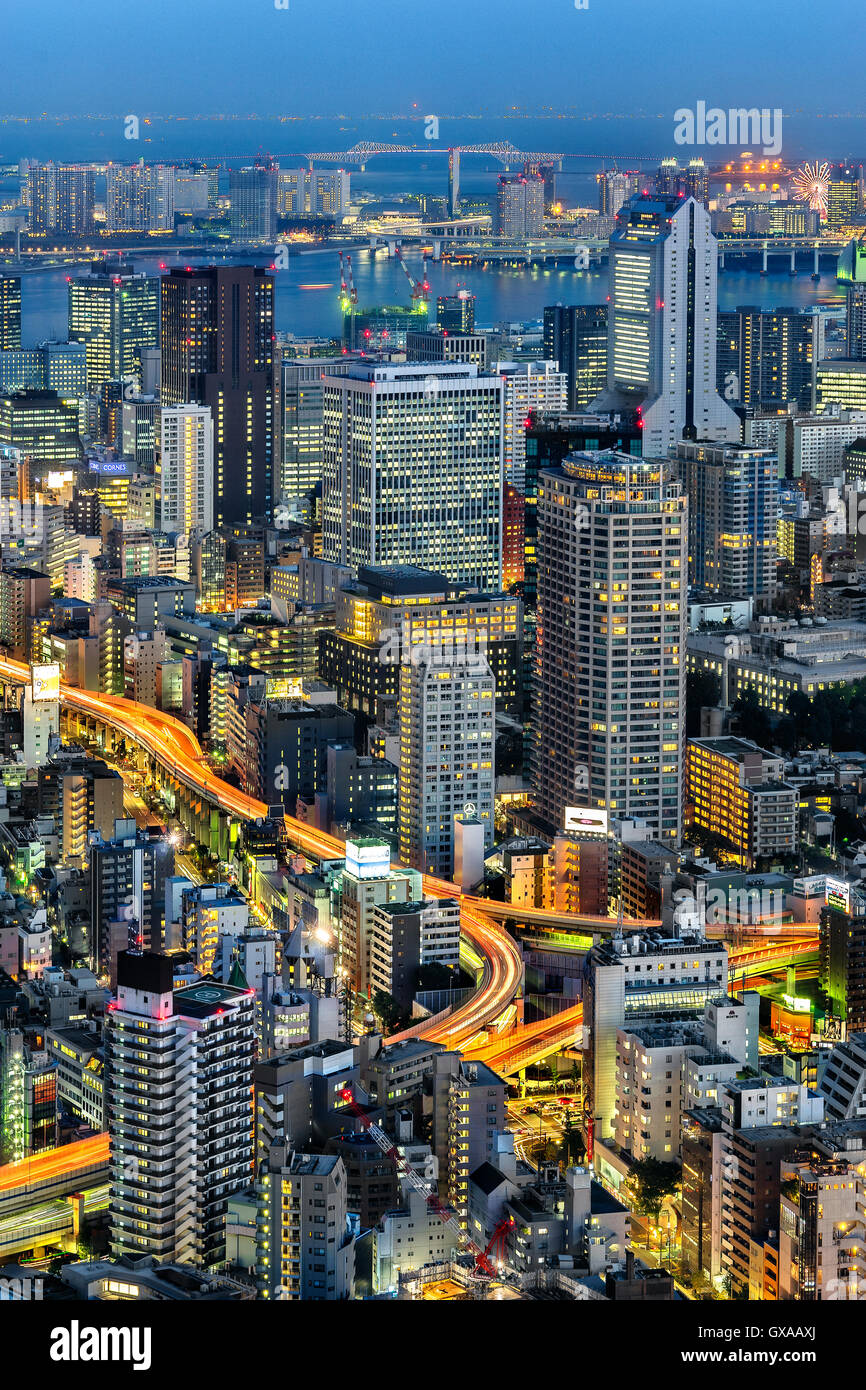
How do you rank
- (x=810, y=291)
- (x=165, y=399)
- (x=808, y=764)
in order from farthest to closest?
(x=810, y=291)
(x=165, y=399)
(x=808, y=764)

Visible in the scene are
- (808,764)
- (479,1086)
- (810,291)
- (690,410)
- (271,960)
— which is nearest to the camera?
(479,1086)

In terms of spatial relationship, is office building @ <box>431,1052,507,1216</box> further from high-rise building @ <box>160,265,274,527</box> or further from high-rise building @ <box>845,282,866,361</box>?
high-rise building @ <box>845,282,866,361</box>

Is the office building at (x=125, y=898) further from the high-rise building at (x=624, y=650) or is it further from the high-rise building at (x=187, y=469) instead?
the high-rise building at (x=187, y=469)

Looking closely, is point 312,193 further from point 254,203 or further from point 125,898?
point 125,898

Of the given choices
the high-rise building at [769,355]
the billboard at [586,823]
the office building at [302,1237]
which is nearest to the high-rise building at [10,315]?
the high-rise building at [769,355]

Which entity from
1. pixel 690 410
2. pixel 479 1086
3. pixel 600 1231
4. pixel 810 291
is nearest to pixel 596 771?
pixel 479 1086
